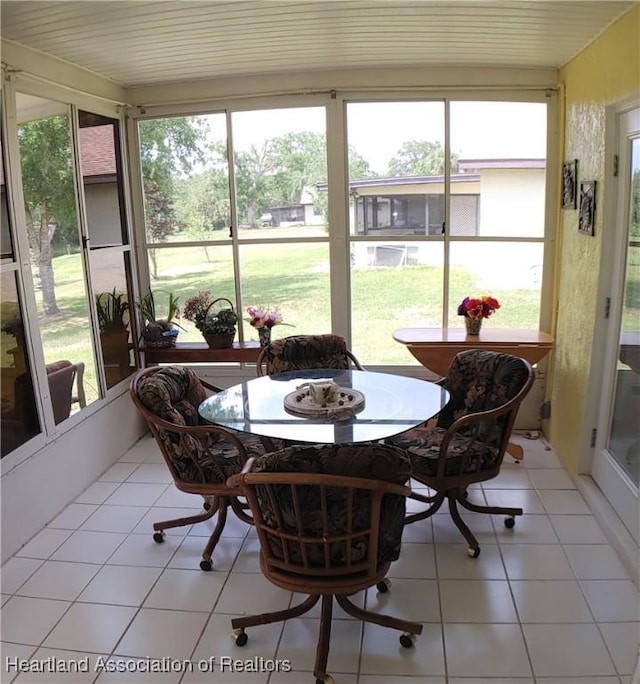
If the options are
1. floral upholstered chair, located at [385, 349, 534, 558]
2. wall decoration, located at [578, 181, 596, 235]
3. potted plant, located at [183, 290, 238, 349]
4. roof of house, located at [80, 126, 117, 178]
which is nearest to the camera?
floral upholstered chair, located at [385, 349, 534, 558]

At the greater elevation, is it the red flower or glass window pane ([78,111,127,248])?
glass window pane ([78,111,127,248])

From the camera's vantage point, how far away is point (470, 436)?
9.50 ft

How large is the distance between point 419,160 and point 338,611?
9.25ft

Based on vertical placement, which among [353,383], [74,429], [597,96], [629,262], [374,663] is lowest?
[374,663]

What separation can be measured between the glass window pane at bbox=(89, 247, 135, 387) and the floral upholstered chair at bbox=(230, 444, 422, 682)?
2233 mm

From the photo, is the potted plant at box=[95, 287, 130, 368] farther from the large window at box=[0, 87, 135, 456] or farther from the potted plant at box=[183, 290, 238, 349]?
the potted plant at box=[183, 290, 238, 349]

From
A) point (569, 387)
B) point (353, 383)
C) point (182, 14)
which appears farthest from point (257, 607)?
point (182, 14)

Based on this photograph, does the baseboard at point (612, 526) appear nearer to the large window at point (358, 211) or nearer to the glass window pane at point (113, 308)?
the large window at point (358, 211)

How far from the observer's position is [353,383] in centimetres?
303

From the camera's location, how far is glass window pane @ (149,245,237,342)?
4277mm

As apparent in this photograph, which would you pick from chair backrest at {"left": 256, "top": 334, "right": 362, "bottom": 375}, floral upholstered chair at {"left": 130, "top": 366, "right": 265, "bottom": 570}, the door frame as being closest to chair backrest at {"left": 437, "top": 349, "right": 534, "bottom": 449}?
the door frame

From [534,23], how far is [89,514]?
3.30m

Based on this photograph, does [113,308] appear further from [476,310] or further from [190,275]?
[476,310]

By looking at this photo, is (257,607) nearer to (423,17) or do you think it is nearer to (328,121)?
(423,17)
